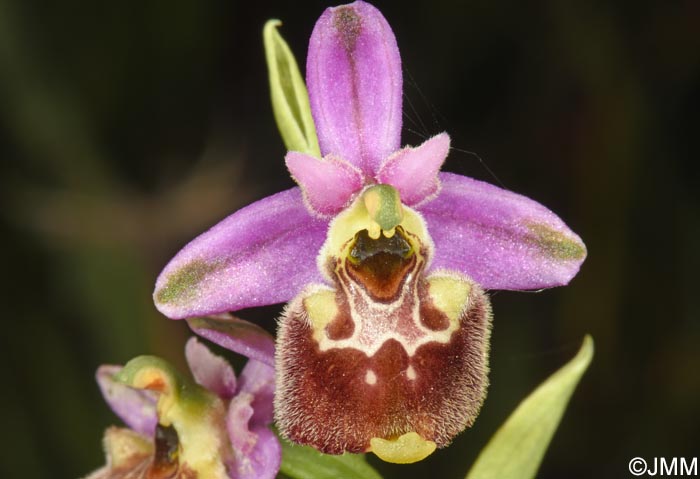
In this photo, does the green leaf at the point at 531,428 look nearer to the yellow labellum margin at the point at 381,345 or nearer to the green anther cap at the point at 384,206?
the yellow labellum margin at the point at 381,345

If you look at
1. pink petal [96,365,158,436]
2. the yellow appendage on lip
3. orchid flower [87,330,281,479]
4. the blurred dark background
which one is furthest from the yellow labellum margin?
the blurred dark background

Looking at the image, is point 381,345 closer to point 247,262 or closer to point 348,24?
point 247,262

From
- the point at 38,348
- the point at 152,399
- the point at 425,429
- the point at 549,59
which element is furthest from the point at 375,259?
the point at 549,59

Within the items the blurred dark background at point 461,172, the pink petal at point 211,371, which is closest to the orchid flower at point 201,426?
the pink petal at point 211,371

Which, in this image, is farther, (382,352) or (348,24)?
(348,24)

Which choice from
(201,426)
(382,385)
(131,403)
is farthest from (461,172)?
(382,385)

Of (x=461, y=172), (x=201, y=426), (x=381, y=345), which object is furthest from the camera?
(x=461, y=172)

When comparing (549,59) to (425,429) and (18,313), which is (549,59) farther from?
(425,429)
